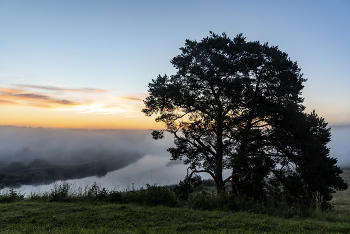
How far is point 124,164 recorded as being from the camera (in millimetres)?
84812

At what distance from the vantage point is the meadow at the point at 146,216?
5.26 m

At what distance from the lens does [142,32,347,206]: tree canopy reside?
11.5 m

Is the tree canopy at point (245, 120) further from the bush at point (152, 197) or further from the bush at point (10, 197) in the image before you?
the bush at point (10, 197)

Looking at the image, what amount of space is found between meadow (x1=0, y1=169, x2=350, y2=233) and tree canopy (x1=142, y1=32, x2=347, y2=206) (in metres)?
3.69

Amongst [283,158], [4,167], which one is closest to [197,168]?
[283,158]

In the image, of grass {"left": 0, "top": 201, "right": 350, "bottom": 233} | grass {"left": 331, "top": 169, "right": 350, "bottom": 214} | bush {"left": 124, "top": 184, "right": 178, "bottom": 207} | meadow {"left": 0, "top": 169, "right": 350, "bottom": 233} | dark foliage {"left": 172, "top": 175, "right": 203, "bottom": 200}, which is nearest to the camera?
grass {"left": 0, "top": 201, "right": 350, "bottom": 233}

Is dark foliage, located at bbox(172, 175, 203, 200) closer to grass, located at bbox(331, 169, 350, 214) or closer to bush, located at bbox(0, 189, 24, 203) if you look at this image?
bush, located at bbox(0, 189, 24, 203)

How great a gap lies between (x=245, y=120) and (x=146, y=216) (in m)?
8.74

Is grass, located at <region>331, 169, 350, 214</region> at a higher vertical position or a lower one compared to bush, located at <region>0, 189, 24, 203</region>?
lower

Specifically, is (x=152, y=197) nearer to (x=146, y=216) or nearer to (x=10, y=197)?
(x=146, y=216)

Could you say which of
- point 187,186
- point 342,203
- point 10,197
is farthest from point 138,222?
point 342,203

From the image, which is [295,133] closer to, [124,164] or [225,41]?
[225,41]

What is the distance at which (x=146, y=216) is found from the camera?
625 centimetres

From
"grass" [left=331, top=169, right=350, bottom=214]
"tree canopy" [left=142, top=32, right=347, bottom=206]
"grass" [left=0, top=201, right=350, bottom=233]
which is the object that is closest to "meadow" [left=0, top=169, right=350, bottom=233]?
"grass" [left=0, top=201, right=350, bottom=233]
